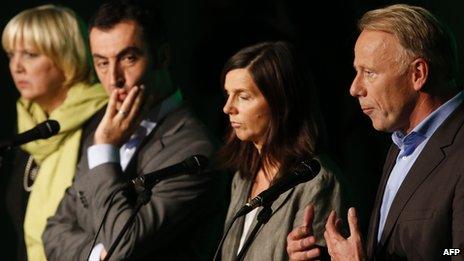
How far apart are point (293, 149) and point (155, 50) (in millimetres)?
1027

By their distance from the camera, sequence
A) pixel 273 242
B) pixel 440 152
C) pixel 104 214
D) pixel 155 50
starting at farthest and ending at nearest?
pixel 155 50 < pixel 104 214 < pixel 273 242 < pixel 440 152

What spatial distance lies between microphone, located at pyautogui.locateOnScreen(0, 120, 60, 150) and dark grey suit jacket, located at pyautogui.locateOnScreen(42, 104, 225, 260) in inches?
10.3

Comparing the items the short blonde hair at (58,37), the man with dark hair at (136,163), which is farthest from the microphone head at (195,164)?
the short blonde hair at (58,37)

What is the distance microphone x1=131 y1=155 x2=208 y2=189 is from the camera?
163 inches

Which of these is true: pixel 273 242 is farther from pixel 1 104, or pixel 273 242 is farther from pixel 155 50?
pixel 1 104

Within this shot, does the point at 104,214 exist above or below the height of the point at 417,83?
below

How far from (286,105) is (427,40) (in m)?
0.76

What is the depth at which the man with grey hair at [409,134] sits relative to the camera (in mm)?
3521

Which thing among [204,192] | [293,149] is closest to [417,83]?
A: [293,149]

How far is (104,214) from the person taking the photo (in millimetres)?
4621

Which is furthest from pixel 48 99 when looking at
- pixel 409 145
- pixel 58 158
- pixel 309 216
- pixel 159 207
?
pixel 409 145

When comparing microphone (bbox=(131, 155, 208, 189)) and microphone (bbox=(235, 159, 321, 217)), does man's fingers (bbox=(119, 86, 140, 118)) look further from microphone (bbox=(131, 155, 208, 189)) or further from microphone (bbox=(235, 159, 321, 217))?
microphone (bbox=(235, 159, 321, 217))

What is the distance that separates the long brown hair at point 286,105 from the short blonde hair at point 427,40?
0.63 m

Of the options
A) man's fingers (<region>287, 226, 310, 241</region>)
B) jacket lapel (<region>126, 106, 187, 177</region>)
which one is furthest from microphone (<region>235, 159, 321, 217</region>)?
jacket lapel (<region>126, 106, 187, 177</region>)
